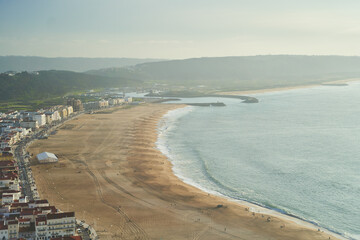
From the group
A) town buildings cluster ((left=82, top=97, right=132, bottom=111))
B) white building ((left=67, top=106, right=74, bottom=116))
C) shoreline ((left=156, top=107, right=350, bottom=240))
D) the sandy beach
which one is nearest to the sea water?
shoreline ((left=156, top=107, right=350, bottom=240))

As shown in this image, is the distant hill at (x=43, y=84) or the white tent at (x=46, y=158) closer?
the white tent at (x=46, y=158)

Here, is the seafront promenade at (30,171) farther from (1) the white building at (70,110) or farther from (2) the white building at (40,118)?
(1) the white building at (70,110)

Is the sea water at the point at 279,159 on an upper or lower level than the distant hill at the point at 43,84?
lower

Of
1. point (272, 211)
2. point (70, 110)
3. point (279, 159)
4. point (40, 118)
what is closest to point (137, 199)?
point (272, 211)

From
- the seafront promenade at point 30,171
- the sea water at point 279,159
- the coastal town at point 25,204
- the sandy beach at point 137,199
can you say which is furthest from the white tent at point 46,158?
the sea water at point 279,159

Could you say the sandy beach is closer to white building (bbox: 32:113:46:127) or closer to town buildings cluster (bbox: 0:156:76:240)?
town buildings cluster (bbox: 0:156:76:240)

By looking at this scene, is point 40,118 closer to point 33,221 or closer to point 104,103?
point 104,103
